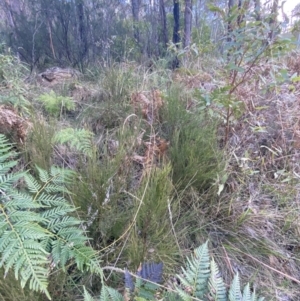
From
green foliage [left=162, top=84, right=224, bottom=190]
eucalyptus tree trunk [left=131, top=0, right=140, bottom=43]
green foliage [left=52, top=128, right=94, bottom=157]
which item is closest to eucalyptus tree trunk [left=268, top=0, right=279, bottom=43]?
green foliage [left=162, top=84, right=224, bottom=190]

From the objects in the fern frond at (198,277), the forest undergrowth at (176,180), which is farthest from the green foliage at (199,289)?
the forest undergrowth at (176,180)

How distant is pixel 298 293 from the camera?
1.22 metres

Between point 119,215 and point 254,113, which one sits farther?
point 254,113

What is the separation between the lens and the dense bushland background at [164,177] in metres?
1.04

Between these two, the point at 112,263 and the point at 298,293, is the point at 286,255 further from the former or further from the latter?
the point at 112,263

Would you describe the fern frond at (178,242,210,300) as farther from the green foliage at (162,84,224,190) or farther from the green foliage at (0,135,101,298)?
the green foliage at (162,84,224,190)

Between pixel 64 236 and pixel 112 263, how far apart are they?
276mm

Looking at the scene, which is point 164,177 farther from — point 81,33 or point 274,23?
point 81,33

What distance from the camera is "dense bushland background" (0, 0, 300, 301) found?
1.04m

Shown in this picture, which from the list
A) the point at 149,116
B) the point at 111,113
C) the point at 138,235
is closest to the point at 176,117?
the point at 149,116

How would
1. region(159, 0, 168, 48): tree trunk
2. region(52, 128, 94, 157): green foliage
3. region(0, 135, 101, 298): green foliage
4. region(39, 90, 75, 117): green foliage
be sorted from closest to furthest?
region(0, 135, 101, 298): green foliage → region(52, 128, 94, 157): green foliage → region(39, 90, 75, 117): green foliage → region(159, 0, 168, 48): tree trunk

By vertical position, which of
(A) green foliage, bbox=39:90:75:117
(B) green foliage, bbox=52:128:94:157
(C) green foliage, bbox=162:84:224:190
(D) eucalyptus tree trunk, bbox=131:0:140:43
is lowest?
(C) green foliage, bbox=162:84:224:190

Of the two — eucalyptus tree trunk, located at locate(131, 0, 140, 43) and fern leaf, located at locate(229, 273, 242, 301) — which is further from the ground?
eucalyptus tree trunk, located at locate(131, 0, 140, 43)

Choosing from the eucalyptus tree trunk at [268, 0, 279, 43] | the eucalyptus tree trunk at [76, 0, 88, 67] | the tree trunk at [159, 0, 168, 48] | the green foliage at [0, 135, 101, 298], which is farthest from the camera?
the tree trunk at [159, 0, 168, 48]
